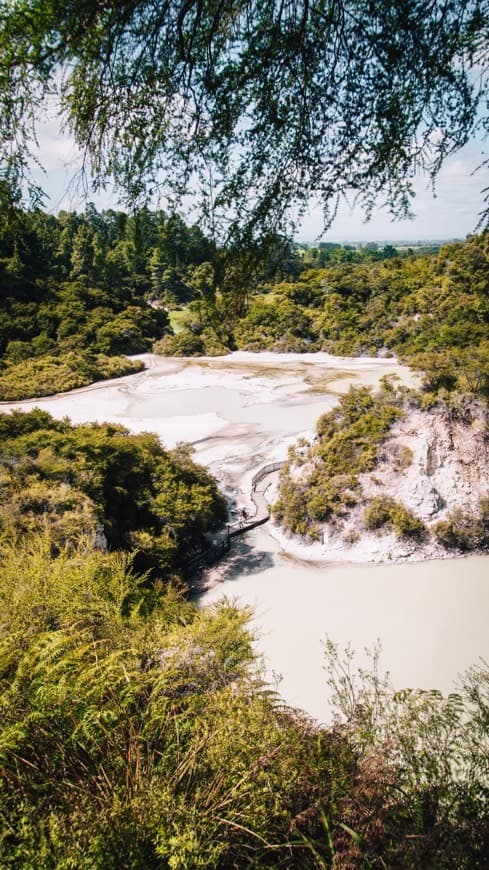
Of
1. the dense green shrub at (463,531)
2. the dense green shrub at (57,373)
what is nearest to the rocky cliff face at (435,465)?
the dense green shrub at (463,531)

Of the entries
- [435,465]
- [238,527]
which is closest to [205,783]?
[238,527]

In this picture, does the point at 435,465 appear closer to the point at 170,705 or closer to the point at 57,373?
the point at 170,705

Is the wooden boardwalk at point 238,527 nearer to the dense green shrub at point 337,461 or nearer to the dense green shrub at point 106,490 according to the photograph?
the dense green shrub at point 106,490

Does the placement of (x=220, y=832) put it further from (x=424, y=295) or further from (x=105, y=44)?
(x=424, y=295)

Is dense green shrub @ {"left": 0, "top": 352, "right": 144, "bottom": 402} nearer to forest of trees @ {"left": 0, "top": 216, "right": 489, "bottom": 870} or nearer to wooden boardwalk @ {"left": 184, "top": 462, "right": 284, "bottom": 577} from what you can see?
forest of trees @ {"left": 0, "top": 216, "right": 489, "bottom": 870}

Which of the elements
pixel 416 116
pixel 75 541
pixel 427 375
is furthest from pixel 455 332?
pixel 416 116

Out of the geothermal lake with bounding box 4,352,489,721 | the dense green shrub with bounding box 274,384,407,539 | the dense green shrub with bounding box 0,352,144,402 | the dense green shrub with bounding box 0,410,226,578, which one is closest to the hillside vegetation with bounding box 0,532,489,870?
the geothermal lake with bounding box 4,352,489,721
